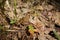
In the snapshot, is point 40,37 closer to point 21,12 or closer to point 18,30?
point 18,30

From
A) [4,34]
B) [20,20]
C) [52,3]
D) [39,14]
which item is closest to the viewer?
[4,34]

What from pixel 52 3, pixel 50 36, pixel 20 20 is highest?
pixel 52 3

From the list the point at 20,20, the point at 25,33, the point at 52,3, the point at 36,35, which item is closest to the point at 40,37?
the point at 36,35

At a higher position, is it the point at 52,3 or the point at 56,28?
the point at 52,3

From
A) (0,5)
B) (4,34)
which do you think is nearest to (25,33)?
(4,34)

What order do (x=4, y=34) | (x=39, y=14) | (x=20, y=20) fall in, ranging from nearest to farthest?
(x=4, y=34), (x=20, y=20), (x=39, y=14)

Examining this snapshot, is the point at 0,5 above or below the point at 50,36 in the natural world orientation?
above

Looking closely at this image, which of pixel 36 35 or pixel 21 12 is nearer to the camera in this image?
pixel 36 35

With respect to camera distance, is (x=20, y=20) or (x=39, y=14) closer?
(x=20, y=20)

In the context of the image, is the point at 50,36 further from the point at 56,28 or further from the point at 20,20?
the point at 20,20
